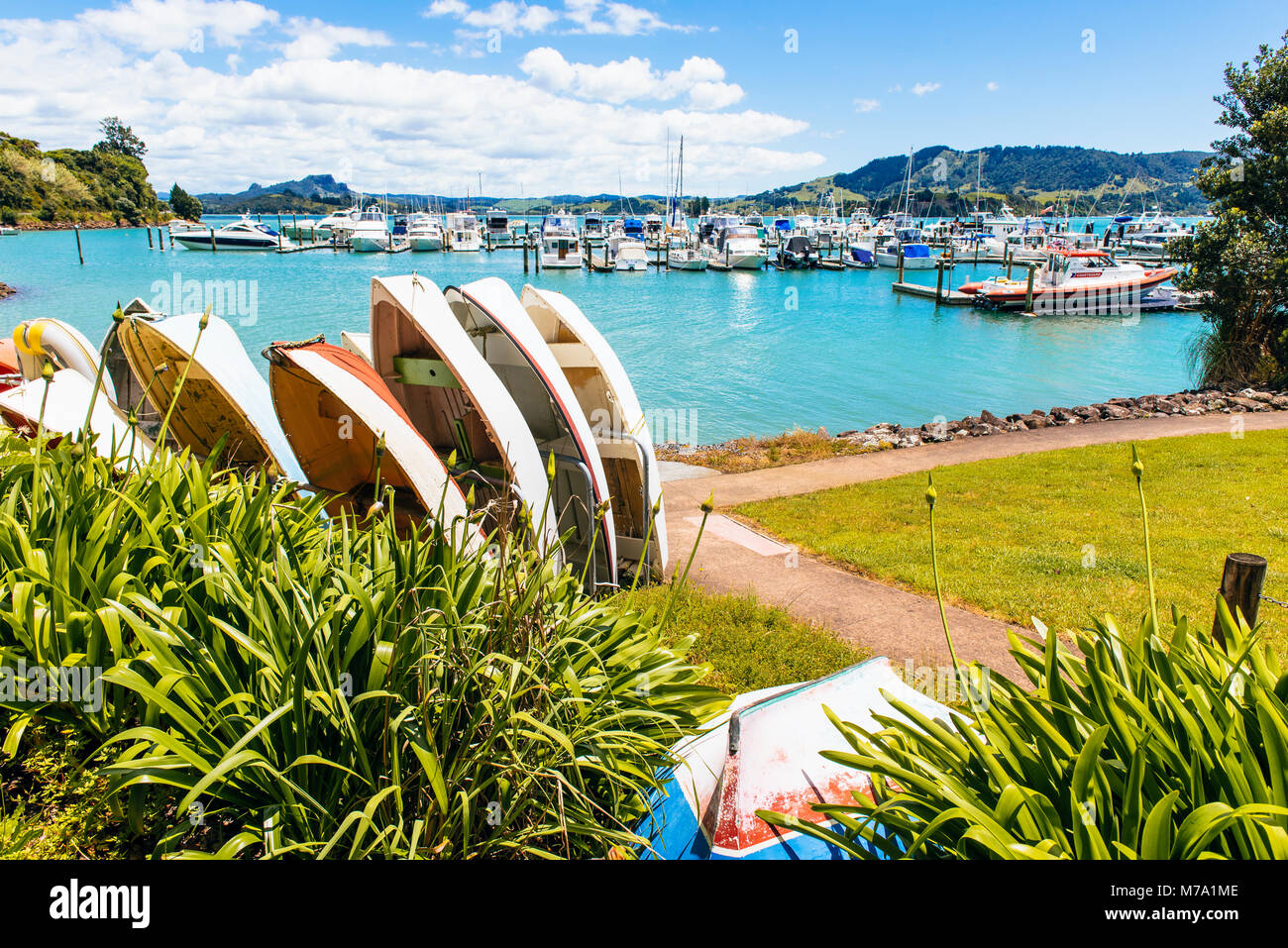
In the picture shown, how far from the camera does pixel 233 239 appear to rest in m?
83.1

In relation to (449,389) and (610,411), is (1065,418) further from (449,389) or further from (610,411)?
(449,389)

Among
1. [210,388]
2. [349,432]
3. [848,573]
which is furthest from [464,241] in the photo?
[349,432]

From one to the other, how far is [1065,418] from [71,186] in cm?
13125

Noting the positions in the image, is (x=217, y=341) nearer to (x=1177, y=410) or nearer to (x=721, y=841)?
(x=721, y=841)

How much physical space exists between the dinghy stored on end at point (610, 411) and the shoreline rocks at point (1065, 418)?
7608 millimetres

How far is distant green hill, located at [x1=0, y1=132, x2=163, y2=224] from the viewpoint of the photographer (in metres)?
96.8

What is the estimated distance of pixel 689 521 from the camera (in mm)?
10906

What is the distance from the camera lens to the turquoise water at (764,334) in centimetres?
2853

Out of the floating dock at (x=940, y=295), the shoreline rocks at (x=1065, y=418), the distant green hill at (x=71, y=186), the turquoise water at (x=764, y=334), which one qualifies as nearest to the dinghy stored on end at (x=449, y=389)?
the shoreline rocks at (x=1065, y=418)

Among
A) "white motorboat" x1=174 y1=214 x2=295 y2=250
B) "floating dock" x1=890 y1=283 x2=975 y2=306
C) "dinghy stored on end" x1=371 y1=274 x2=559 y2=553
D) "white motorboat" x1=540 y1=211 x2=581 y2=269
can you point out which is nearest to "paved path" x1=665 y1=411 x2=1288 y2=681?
"dinghy stored on end" x1=371 y1=274 x2=559 y2=553

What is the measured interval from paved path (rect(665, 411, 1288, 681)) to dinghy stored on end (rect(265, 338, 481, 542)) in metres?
2.42

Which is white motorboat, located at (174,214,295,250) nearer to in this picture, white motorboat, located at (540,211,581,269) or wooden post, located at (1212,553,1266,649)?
white motorboat, located at (540,211,581,269)
